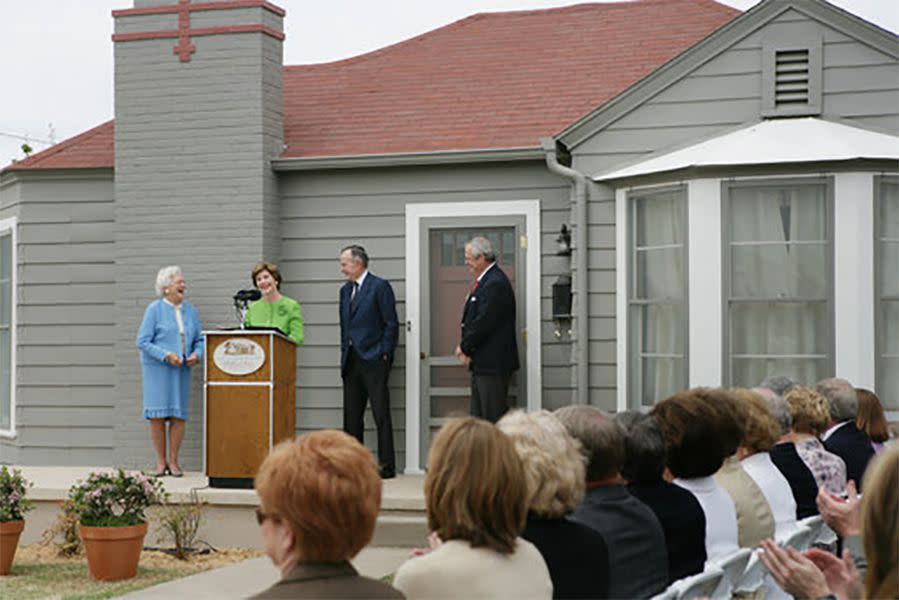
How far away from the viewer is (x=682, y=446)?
15.4 feet

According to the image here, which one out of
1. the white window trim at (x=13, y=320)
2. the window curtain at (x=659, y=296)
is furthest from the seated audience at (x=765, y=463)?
the white window trim at (x=13, y=320)

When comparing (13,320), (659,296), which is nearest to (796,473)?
(659,296)

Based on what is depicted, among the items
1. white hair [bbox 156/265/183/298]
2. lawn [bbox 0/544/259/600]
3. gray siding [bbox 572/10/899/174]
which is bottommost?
lawn [bbox 0/544/259/600]

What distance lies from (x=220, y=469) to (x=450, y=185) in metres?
2.91

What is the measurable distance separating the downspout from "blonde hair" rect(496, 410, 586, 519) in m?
6.57

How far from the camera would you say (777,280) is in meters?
9.58

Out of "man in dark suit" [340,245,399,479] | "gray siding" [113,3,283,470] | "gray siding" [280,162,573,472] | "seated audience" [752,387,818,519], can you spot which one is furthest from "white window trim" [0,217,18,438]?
"seated audience" [752,387,818,519]

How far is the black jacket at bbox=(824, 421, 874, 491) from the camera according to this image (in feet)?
22.0

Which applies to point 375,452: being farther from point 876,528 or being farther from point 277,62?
point 876,528

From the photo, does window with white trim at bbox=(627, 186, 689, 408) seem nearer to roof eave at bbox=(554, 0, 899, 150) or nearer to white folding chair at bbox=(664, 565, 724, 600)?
roof eave at bbox=(554, 0, 899, 150)

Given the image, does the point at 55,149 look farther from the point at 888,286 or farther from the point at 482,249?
the point at 888,286

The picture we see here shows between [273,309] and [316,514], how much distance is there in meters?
7.61

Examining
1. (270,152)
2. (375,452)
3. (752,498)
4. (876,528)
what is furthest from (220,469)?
(876,528)

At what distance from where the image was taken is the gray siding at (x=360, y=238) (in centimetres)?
1095
